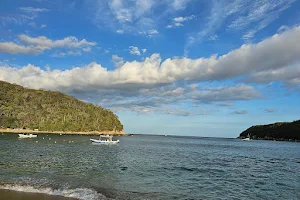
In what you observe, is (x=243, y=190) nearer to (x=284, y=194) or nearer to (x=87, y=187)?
(x=284, y=194)

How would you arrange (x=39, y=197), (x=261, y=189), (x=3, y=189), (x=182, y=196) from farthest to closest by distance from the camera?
1. (x=261, y=189)
2. (x=182, y=196)
3. (x=3, y=189)
4. (x=39, y=197)

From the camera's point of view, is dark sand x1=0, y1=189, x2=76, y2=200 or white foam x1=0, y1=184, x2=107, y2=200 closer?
dark sand x1=0, y1=189, x2=76, y2=200

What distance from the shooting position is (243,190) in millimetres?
28938

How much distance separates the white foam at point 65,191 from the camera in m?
22.0

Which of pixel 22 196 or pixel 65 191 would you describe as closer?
pixel 22 196

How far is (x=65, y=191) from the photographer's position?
76.7 ft

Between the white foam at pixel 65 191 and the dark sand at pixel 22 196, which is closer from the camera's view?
A: the dark sand at pixel 22 196

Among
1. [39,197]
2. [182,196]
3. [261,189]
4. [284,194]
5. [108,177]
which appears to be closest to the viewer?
[39,197]

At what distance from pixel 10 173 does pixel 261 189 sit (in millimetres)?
28930

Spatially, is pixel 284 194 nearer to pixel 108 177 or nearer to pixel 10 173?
pixel 108 177

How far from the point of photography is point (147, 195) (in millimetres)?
23891

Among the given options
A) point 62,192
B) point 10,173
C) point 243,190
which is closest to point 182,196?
point 243,190

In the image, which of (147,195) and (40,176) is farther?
(40,176)

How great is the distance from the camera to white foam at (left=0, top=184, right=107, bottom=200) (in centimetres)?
2198
